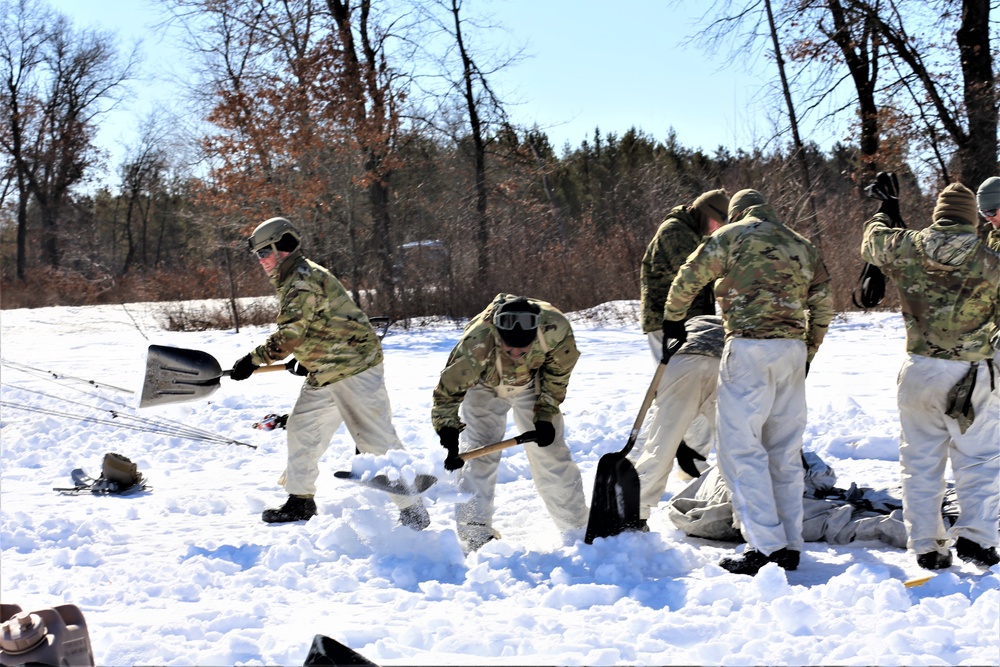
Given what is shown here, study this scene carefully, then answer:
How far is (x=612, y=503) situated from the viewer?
5031 millimetres

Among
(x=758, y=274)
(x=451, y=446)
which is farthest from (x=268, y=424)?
(x=758, y=274)

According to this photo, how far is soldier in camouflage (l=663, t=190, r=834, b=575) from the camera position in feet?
15.5

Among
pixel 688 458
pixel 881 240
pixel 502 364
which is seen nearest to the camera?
pixel 881 240

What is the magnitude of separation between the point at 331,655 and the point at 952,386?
10.9 feet

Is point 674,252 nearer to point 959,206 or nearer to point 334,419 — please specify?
point 959,206

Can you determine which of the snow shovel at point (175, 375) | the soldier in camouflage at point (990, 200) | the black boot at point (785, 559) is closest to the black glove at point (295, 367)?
the snow shovel at point (175, 375)

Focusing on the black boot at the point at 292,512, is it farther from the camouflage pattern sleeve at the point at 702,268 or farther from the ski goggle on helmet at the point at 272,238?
the camouflage pattern sleeve at the point at 702,268

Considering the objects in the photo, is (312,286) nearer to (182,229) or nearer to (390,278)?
(390,278)

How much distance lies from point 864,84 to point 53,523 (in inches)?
621

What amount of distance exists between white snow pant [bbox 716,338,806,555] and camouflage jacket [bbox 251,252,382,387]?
231 cm

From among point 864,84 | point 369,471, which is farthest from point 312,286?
point 864,84

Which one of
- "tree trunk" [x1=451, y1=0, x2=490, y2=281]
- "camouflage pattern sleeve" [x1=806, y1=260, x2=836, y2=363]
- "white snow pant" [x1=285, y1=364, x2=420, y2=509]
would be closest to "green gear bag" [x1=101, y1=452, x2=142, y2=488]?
"white snow pant" [x1=285, y1=364, x2=420, y2=509]

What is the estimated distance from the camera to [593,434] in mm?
7828

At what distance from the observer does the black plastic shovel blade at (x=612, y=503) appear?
501cm
